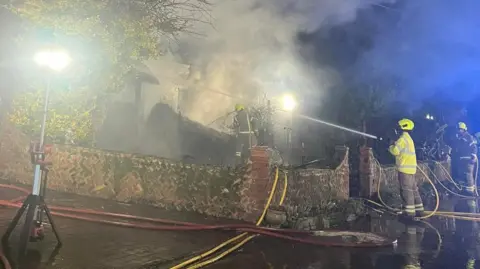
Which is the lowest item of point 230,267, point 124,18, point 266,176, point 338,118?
point 230,267

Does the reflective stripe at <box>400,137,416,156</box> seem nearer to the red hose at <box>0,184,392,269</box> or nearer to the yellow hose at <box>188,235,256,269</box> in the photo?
the red hose at <box>0,184,392,269</box>

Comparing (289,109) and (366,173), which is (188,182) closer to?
(366,173)

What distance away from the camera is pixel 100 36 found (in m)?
11.9

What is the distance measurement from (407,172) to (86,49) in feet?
29.3

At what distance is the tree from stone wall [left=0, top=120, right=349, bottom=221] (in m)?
1.77

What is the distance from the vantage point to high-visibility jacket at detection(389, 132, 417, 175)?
29.0 ft

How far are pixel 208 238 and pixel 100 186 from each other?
4.26m

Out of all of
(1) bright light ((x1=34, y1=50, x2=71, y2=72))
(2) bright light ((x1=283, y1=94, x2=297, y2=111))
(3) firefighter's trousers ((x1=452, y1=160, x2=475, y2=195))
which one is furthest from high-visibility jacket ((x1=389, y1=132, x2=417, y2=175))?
(2) bright light ((x1=283, y1=94, x2=297, y2=111))

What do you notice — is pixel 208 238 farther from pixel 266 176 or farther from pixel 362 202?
pixel 362 202

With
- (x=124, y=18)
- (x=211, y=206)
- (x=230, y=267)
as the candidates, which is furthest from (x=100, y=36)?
(x=230, y=267)

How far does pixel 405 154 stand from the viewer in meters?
8.86

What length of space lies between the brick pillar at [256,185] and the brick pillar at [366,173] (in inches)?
149

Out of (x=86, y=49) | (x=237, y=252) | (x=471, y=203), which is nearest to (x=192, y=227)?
(x=237, y=252)

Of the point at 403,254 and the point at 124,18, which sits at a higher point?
the point at 124,18
